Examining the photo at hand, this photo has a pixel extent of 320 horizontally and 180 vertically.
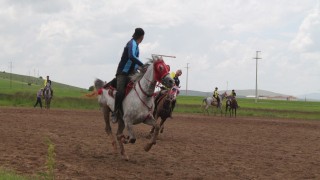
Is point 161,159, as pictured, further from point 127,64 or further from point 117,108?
point 127,64

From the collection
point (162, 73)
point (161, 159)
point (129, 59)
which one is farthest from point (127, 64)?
point (161, 159)

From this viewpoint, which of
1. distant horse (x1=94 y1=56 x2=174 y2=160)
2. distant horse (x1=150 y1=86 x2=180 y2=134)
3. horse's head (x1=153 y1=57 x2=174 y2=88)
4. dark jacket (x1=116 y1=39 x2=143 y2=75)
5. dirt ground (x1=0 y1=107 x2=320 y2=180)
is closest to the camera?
dirt ground (x1=0 y1=107 x2=320 y2=180)

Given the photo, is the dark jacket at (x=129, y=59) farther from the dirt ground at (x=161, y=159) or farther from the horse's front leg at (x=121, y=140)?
the dirt ground at (x=161, y=159)

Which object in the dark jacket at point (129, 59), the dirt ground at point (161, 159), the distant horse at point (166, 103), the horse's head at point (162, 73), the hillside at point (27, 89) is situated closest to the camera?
the dirt ground at point (161, 159)

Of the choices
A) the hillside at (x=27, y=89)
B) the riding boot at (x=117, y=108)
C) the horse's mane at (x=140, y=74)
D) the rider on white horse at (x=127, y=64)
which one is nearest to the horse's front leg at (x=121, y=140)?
the riding boot at (x=117, y=108)

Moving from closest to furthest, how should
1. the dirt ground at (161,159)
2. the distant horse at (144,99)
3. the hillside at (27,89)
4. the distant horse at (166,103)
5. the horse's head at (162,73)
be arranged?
the dirt ground at (161,159)
the horse's head at (162,73)
the distant horse at (144,99)
the distant horse at (166,103)
the hillside at (27,89)

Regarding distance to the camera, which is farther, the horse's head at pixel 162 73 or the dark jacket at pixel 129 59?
the dark jacket at pixel 129 59

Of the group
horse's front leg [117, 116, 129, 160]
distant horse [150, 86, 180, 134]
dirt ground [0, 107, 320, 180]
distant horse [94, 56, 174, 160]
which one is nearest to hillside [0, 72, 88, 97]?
distant horse [150, 86, 180, 134]

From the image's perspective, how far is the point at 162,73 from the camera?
11203 millimetres

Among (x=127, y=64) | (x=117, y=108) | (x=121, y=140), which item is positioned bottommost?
(x=121, y=140)

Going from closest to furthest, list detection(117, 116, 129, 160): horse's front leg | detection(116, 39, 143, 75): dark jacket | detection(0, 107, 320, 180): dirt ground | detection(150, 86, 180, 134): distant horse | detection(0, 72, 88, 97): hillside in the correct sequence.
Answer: detection(0, 107, 320, 180): dirt ground < detection(116, 39, 143, 75): dark jacket < detection(117, 116, 129, 160): horse's front leg < detection(150, 86, 180, 134): distant horse < detection(0, 72, 88, 97): hillside

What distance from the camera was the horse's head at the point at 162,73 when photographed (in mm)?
10995

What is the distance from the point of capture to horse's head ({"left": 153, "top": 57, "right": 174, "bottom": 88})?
10995mm

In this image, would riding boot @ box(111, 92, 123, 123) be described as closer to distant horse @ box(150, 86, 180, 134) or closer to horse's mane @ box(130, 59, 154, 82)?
horse's mane @ box(130, 59, 154, 82)
